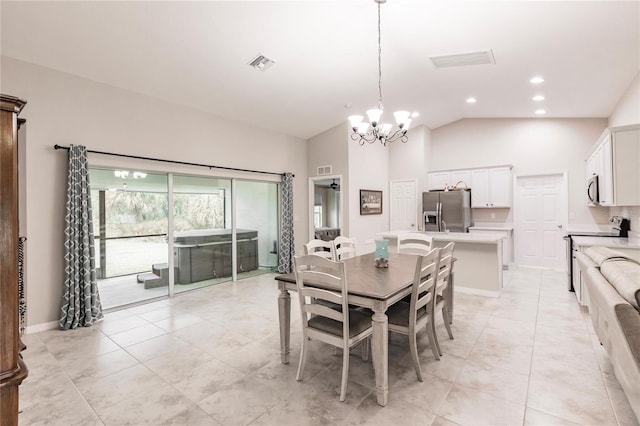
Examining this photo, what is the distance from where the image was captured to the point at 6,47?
3186 millimetres

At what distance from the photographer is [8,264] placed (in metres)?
1.04

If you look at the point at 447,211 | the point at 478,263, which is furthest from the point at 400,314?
the point at 447,211

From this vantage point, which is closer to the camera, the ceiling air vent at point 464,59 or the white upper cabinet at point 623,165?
the white upper cabinet at point 623,165

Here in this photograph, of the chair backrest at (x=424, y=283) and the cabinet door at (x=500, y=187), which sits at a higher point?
the cabinet door at (x=500, y=187)

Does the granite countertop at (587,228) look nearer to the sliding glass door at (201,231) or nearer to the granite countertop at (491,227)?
the granite countertop at (491,227)

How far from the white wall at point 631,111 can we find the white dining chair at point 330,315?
4293 mm

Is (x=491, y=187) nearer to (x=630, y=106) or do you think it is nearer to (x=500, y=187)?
(x=500, y=187)

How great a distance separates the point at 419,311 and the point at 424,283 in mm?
330

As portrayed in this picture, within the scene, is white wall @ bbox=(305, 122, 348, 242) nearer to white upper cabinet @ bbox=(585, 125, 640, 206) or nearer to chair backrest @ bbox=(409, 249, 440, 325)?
chair backrest @ bbox=(409, 249, 440, 325)

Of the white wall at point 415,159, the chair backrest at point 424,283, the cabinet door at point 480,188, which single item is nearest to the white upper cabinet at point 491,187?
the cabinet door at point 480,188

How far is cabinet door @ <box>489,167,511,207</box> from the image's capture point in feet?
21.8

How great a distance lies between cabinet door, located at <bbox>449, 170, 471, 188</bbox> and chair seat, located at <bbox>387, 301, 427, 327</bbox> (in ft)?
17.1

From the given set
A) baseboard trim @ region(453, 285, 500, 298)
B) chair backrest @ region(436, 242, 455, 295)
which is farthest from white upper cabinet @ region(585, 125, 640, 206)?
chair backrest @ region(436, 242, 455, 295)

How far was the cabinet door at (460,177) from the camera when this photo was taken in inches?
279
